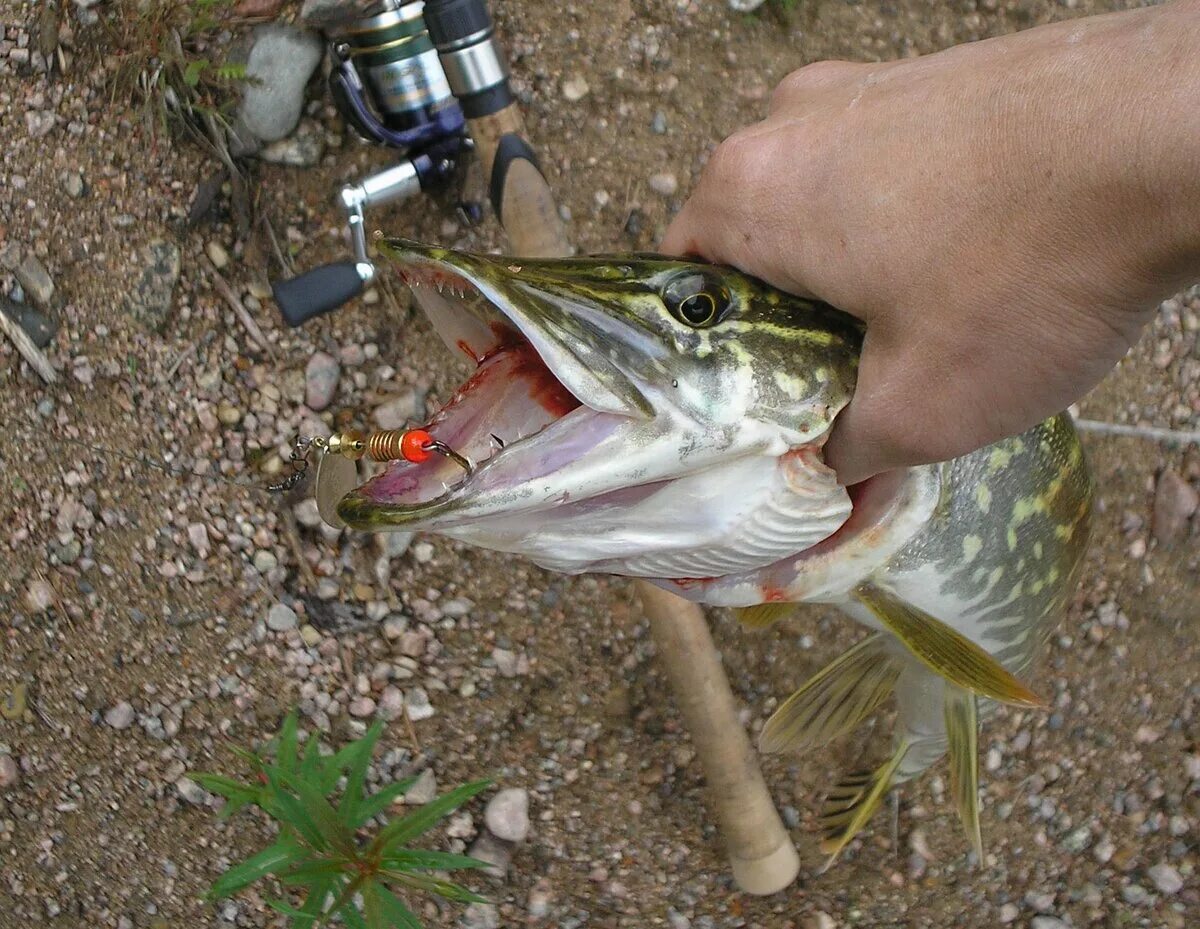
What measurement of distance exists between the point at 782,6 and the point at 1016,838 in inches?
74.7

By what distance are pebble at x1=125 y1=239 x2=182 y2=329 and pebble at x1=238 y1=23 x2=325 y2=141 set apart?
29cm

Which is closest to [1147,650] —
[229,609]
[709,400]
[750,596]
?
[750,596]

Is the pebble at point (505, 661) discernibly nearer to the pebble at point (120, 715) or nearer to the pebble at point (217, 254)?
the pebble at point (120, 715)

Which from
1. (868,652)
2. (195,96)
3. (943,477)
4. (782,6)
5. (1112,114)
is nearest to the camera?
(1112,114)

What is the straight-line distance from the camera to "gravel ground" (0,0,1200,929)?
1797 millimetres

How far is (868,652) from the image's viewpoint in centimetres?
166

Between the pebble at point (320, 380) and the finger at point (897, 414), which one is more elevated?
the finger at point (897, 414)

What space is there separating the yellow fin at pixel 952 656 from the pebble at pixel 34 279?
162cm

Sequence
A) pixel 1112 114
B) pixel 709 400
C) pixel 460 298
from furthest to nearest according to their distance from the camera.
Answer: pixel 460 298 → pixel 709 400 → pixel 1112 114

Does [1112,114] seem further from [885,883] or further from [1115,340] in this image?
[885,883]

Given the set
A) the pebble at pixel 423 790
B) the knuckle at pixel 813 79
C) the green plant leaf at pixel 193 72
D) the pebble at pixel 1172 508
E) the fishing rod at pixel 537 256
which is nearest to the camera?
the knuckle at pixel 813 79

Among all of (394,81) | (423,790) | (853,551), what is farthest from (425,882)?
(394,81)

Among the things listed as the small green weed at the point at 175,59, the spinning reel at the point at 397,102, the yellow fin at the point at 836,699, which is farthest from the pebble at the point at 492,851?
the small green weed at the point at 175,59

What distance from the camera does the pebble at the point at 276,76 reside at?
70.7 inches
